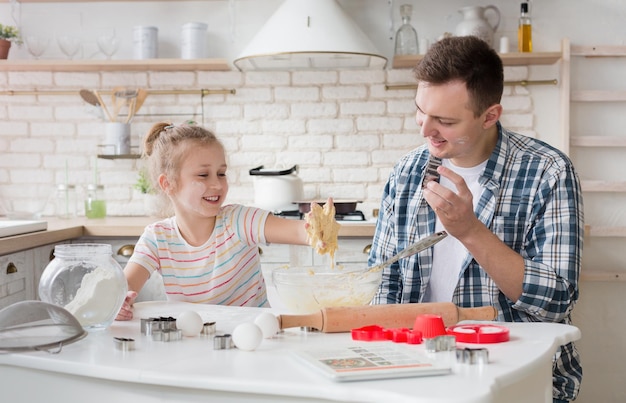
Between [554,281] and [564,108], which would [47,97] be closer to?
[564,108]

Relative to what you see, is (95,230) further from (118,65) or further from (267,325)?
(267,325)

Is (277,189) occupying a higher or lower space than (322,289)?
higher

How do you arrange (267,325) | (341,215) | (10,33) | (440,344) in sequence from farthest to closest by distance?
(10,33) → (341,215) → (267,325) → (440,344)

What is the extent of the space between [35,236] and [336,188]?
5.24 feet

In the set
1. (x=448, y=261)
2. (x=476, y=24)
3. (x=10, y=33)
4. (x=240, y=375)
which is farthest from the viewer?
(x=10, y=33)

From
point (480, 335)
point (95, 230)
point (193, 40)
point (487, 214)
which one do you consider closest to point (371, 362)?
point (480, 335)

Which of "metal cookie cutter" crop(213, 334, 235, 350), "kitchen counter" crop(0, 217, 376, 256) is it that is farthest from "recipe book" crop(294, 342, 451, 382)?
"kitchen counter" crop(0, 217, 376, 256)

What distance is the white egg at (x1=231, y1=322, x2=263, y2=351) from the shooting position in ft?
4.36

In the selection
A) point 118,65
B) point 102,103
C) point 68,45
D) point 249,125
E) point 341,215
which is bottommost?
point 341,215

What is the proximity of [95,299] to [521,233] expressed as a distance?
1154 millimetres

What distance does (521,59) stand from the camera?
3.92 meters

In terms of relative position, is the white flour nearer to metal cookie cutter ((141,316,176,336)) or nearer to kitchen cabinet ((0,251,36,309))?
metal cookie cutter ((141,316,176,336))

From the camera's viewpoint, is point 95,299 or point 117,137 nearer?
point 95,299

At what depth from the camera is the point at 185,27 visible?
13.1 ft
